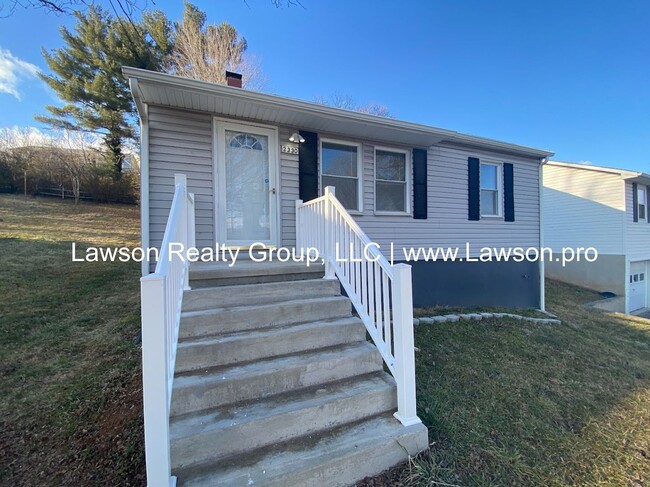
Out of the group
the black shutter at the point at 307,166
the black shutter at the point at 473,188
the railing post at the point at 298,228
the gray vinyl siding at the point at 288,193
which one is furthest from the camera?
the black shutter at the point at 473,188

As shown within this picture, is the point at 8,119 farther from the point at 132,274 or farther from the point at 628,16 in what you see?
the point at 628,16

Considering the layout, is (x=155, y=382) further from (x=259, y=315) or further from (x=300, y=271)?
(x=300, y=271)

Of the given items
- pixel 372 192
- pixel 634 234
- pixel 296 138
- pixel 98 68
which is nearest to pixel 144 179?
pixel 296 138

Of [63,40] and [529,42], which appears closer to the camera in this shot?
[529,42]

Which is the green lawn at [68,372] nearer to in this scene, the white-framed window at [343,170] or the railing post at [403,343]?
the railing post at [403,343]

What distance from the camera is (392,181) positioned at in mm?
6008

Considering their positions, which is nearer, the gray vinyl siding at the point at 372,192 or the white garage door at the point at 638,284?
the gray vinyl siding at the point at 372,192

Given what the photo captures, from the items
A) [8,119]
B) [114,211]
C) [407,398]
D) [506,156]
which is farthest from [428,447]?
[8,119]

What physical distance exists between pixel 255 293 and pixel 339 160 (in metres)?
3.38

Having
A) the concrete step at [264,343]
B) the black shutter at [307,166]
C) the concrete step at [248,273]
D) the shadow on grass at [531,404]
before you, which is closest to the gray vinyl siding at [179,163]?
the concrete step at [248,273]

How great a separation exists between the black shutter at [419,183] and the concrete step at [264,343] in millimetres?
3846

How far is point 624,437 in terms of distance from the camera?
8.63ft

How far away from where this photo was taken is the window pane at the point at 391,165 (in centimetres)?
592

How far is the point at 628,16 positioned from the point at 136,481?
534 inches
